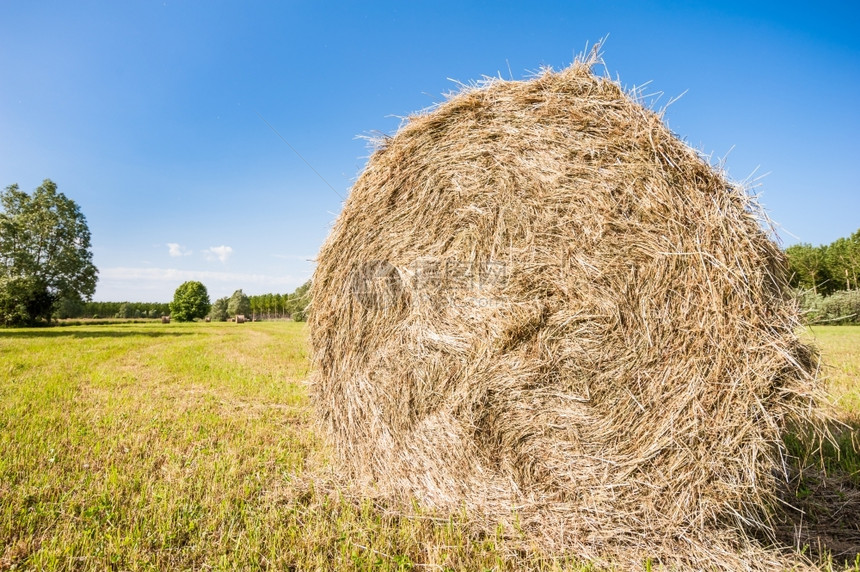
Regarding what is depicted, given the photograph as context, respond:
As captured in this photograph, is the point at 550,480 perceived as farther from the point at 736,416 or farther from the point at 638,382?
the point at 736,416

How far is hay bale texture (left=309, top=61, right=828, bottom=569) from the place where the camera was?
94.7 inches

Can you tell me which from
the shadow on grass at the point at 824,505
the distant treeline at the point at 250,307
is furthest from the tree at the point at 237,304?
the shadow on grass at the point at 824,505

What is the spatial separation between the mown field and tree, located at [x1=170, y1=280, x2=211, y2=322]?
64524 mm

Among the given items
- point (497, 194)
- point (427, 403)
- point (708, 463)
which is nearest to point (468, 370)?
point (427, 403)

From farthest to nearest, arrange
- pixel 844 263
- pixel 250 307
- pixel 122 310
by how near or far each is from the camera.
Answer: pixel 250 307
pixel 122 310
pixel 844 263

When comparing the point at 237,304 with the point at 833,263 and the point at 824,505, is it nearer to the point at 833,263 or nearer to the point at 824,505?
the point at 824,505

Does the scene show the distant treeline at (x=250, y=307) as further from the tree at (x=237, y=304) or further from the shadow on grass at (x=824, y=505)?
the shadow on grass at (x=824, y=505)

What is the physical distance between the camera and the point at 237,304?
68562 mm

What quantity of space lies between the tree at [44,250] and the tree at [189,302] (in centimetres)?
3949

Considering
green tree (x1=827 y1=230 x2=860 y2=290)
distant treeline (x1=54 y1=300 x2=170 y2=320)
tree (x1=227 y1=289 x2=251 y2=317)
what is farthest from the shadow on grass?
distant treeline (x1=54 y1=300 x2=170 y2=320)

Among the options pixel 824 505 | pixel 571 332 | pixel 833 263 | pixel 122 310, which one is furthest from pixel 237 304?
pixel 833 263

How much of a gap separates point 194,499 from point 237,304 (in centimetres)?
7182

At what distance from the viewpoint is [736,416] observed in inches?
92.7

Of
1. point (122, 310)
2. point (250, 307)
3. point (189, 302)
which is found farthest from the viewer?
point (250, 307)
